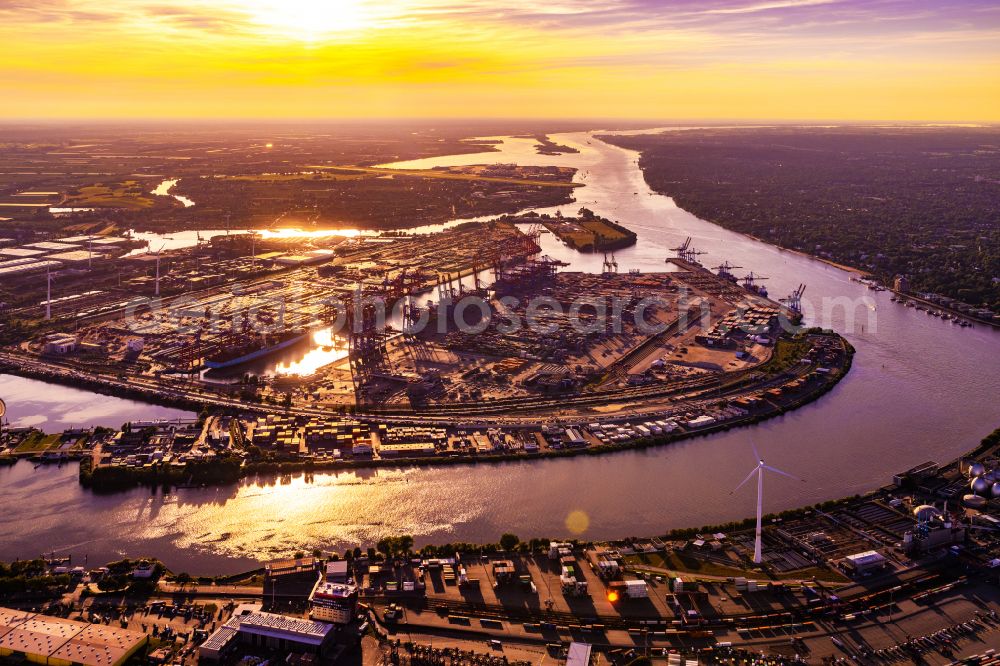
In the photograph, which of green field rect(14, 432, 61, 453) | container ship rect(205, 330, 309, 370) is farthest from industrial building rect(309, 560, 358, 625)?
container ship rect(205, 330, 309, 370)

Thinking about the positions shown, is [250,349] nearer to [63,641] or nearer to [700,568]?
[63,641]

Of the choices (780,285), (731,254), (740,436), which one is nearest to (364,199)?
(731,254)

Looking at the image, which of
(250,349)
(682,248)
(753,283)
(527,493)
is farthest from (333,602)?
(682,248)

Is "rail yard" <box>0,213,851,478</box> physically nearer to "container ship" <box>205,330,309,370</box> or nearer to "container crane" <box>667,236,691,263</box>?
"container ship" <box>205,330,309,370</box>

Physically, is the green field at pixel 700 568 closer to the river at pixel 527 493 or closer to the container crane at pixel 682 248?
the river at pixel 527 493

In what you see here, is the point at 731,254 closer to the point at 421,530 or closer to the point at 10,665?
the point at 421,530

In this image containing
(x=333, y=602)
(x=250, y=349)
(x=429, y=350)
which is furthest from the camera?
(x=429, y=350)
